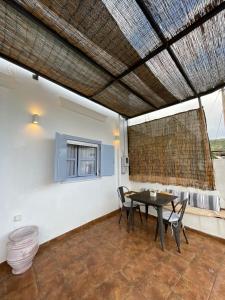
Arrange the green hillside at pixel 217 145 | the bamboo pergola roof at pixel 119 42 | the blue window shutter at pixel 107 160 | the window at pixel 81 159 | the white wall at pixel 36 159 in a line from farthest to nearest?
the blue window shutter at pixel 107 160
the window at pixel 81 159
the green hillside at pixel 217 145
the white wall at pixel 36 159
the bamboo pergola roof at pixel 119 42

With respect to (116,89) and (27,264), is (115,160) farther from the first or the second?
(27,264)

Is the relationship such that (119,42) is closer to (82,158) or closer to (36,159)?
(36,159)

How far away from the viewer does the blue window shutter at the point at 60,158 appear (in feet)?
8.11

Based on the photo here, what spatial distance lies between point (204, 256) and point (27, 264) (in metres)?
2.72

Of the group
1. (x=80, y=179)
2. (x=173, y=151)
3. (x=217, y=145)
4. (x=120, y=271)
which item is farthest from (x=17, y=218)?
(x=217, y=145)

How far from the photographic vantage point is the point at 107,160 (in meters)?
3.69

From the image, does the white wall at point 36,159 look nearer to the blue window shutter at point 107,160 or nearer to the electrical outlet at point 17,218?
the electrical outlet at point 17,218

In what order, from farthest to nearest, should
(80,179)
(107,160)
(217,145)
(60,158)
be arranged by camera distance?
(107,160)
(80,179)
(217,145)
(60,158)

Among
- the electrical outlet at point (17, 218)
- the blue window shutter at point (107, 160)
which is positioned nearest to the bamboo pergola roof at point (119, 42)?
the blue window shutter at point (107, 160)

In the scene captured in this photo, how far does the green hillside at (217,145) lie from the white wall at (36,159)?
2.89 metres

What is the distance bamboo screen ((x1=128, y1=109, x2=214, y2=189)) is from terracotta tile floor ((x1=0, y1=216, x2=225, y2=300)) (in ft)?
4.23

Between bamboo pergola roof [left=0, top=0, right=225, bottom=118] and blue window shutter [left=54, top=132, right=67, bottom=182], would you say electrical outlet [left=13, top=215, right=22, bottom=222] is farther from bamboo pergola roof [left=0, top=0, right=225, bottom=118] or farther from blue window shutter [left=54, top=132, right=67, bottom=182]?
bamboo pergola roof [left=0, top=0, right=225, bottom=118]

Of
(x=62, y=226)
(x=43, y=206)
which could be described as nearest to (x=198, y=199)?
(x=62, y=226)

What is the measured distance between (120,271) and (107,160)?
2.33 metres
